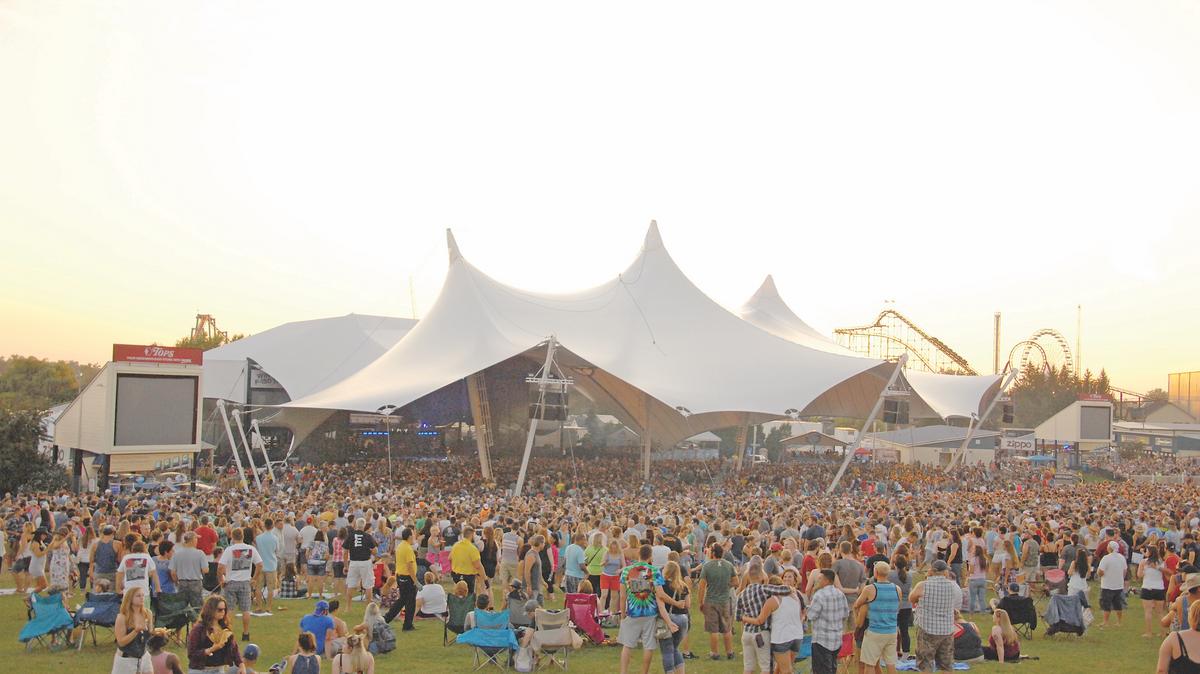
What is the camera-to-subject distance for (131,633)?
7258 millimetres

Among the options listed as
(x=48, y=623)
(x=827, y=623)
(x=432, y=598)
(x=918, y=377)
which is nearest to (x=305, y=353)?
(x=918, y=377)

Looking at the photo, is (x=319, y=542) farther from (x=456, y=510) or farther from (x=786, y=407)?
(x=786, y=407)

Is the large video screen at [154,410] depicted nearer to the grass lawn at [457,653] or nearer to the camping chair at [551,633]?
the grass lawn at [457,653]

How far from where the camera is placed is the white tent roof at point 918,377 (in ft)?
112

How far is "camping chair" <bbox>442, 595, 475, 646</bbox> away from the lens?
9.88m

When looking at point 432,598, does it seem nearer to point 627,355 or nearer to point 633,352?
point 627,355

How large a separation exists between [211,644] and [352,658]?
0.95 m

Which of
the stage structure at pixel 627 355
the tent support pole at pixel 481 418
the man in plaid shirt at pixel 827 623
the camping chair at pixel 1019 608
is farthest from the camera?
the tent support pole at pixel 481 418

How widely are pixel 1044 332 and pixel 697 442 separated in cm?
4107

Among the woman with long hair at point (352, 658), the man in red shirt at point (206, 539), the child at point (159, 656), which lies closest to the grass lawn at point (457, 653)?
the man in red shirt at point (206, 539)

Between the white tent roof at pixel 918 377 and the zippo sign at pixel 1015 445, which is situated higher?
the white tent roof at pixel 918 377

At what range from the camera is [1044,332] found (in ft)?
271

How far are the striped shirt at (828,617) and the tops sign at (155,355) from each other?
24759mm

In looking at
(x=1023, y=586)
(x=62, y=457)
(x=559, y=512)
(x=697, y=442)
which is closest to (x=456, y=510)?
(x=559, y=512)
